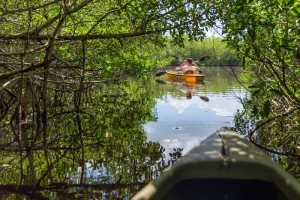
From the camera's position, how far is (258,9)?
4188mm

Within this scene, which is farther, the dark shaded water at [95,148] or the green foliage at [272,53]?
the dark shaded water at [95,148]

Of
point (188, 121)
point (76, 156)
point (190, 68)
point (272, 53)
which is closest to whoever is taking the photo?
point (272, 53)

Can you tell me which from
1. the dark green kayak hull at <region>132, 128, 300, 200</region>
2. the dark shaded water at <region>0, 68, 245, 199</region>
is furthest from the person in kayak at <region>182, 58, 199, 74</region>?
the dark green kayak hull at <region>132, 128, 300, 200</region>

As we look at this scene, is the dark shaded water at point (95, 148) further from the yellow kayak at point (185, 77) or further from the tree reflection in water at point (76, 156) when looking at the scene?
the yellow kayak at point (185, 77)

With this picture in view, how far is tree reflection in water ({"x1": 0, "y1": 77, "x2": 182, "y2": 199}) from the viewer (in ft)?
13.0

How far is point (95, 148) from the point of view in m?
5.90

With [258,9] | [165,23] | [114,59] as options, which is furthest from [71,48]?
[258,9]

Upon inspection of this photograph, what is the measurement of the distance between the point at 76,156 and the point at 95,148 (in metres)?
0.56

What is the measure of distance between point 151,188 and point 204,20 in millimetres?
4321

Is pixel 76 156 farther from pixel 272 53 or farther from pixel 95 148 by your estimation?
pixel 272 53

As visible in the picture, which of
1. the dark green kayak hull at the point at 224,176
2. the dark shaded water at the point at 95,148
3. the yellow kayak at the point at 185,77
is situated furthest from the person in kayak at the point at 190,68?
the dark green kayak hull at the point at 224,176

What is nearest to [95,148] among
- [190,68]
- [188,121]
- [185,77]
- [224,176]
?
[188,121]

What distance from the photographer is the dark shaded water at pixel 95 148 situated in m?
4.02

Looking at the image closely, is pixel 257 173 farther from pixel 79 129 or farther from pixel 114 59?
pixel 114 59
